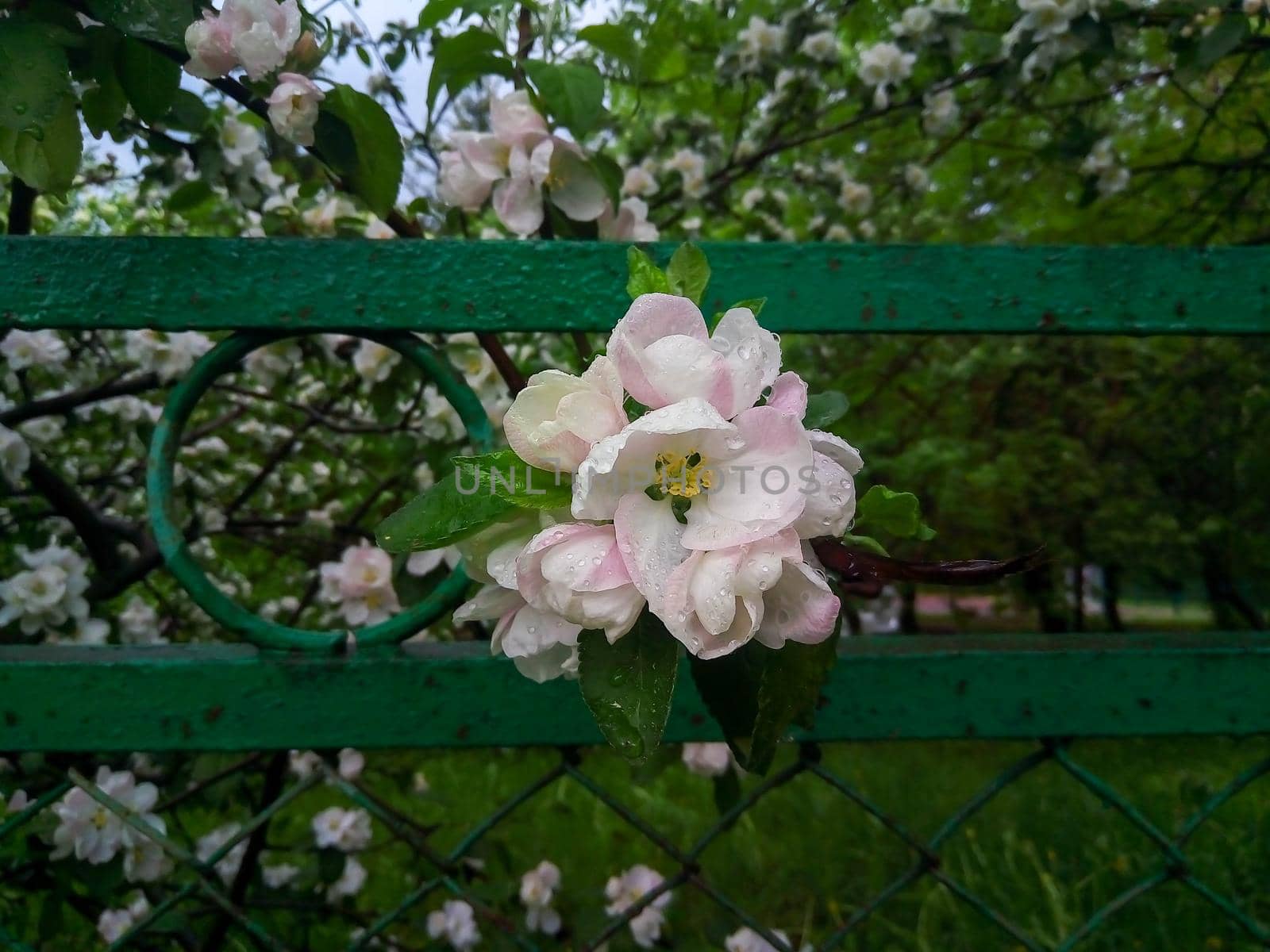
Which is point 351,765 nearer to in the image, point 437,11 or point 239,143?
point 239,143

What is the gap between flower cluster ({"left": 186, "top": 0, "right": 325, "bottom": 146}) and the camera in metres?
0.82

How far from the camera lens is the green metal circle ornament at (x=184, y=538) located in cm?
84

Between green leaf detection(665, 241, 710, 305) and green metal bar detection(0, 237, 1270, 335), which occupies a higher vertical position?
green leaf detection(665, 241, 710, 305)

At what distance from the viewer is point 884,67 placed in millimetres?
2518

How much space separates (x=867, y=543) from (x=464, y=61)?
2.37 ft

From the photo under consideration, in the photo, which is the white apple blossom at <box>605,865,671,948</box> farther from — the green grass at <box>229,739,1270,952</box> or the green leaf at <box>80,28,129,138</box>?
the green leaf at <box>80,28,129,138</box>

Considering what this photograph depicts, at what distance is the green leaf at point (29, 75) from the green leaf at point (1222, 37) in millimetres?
1976

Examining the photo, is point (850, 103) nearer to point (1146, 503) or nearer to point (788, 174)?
point (788, 174)

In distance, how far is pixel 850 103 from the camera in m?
2.86

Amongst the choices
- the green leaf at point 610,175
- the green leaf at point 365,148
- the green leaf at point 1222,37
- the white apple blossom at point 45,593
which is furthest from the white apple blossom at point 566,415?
the green leaf at point 1222,37

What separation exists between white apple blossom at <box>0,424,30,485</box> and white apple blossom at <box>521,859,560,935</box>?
1247mm

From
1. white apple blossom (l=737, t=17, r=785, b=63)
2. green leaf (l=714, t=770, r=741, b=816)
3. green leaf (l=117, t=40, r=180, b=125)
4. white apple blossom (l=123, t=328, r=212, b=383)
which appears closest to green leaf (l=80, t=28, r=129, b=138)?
green leaf (l=117, t=40, r=180, b=125)

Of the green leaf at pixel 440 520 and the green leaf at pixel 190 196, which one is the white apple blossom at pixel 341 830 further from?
A: the green leaf at pixel 440 520

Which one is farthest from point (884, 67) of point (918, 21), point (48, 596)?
point (48, 596)
